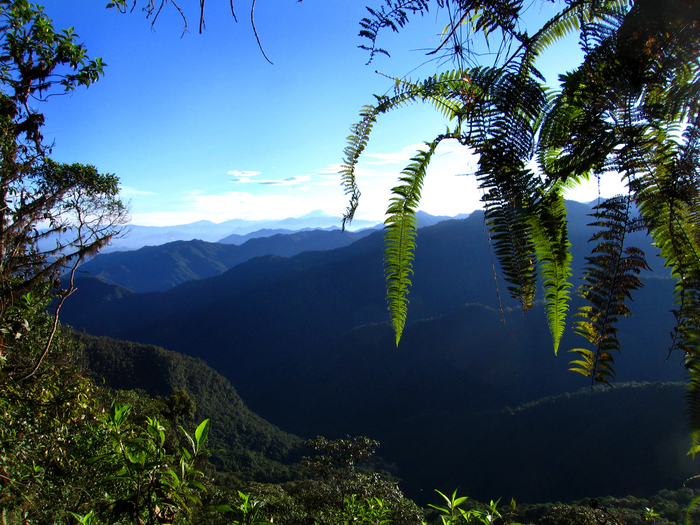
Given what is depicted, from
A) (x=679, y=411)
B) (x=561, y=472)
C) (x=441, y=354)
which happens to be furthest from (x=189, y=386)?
(x=679, y=411)

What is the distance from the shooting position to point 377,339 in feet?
243

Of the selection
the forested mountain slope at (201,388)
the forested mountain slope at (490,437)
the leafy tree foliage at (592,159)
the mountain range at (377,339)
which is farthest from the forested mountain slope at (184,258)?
the leafy tree foliage at (592,159)

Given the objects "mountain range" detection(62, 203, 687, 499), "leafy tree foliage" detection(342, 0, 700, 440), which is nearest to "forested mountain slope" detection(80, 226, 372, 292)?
"mountain range" detection(62, 203, 687, 499)

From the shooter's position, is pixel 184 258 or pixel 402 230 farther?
pixel 184 258

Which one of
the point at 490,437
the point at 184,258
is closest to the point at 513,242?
the point at 490,437

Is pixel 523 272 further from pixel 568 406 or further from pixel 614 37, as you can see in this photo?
pixel 568 406

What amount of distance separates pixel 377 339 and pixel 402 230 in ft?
247

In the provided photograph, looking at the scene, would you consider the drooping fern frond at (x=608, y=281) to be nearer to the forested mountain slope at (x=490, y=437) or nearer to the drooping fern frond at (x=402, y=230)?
the drooping fern frond at (x=402, y=230)

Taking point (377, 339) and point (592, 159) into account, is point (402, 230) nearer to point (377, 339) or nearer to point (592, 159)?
point (592, 159)

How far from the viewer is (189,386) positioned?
180 feet

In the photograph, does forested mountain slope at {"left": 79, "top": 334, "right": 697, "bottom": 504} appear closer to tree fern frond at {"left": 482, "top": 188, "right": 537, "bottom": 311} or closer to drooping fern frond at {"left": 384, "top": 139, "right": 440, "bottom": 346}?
drooping fern frond at {"left": 384, "top": 139, "right": 440, "bottom": 346}

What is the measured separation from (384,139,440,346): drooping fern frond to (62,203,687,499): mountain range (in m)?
35.4

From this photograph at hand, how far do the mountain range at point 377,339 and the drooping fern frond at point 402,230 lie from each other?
35403 mm

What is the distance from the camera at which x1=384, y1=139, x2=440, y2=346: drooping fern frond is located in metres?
0.67
